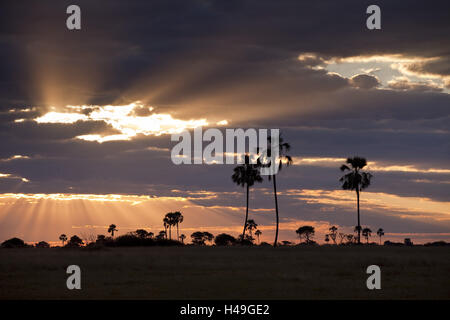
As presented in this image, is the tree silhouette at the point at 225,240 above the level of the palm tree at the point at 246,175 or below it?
below

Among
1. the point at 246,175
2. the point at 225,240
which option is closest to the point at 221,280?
the point at 246,175

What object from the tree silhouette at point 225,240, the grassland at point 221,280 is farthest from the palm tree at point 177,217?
the grassland at point 221,280

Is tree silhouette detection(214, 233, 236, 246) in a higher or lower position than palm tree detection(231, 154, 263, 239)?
lower

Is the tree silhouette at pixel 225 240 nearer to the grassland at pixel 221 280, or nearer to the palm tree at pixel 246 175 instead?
the palm tree at pixel 246 175

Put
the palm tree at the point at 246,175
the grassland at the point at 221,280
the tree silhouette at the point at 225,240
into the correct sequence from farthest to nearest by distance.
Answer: the tree silhouette at the point at 225,240 → the palm tree at the point at 246,175 → the grassland at the point at 221,280

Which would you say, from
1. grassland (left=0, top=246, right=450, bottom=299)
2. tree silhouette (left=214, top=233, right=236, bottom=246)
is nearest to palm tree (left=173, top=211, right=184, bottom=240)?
tree silhouette (left=214, top=233, right=236, bottom=246)

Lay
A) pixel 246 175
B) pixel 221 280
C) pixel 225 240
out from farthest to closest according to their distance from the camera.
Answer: pixel 225 240
pixel 246 175
pixel 221 280

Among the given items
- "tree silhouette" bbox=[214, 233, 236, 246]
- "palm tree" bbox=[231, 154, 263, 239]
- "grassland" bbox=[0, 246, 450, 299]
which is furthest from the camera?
"tree silhouette" bbox=[214, 233, 236, 246]

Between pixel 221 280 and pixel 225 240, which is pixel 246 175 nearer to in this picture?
pixel 225 240

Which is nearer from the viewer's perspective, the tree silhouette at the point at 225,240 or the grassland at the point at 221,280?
the grassland at the point at 221,280

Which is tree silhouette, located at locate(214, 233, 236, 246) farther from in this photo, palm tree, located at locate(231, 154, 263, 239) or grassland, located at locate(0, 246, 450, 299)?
grassland, located at locate(0, 246, 450, 299)
